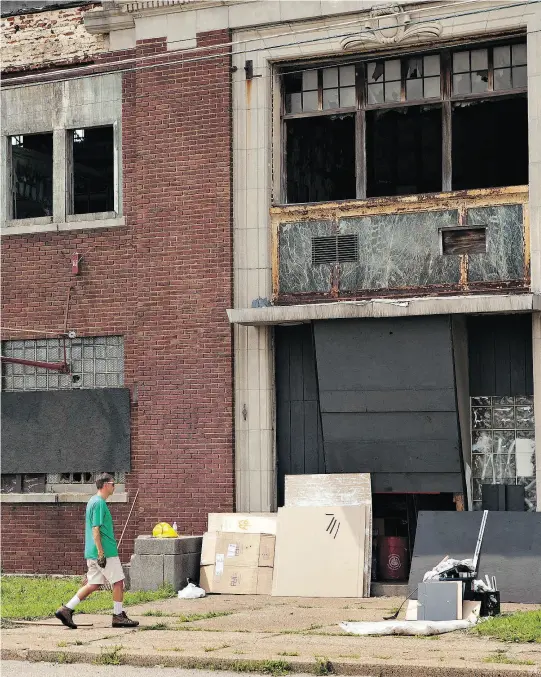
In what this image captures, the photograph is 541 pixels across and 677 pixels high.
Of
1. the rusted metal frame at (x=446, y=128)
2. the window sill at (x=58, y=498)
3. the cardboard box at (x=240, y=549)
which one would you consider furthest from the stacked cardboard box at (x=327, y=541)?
the rusted metal frame at (x=446, y=128)

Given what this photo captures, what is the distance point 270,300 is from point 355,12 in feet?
14.4

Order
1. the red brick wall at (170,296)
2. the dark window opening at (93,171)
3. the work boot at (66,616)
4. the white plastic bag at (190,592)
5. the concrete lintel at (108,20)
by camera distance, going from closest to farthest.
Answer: the work boot at (66,616)
the white plastic bag at (190,592)
the red brick wall at (170,296)
the concrete lintel at (108,20)
the dark window opening at (93,171)

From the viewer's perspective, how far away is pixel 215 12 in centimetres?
1969

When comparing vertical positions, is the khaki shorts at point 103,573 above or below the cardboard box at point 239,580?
above

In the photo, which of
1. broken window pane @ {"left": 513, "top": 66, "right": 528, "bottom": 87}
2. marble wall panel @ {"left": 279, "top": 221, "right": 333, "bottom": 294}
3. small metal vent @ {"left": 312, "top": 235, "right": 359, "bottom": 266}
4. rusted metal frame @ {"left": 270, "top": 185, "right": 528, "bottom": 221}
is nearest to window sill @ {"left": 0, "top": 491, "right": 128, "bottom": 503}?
marble wall panel @ {"left": 279, "top": 221, "right": 333, "bottom": 294}

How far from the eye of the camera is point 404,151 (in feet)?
62.5

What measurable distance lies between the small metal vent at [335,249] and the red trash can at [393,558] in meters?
4.12

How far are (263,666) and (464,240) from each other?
8215mm

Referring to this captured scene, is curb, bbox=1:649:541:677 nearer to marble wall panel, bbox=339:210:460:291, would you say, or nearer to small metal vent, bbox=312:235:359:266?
marble wall panel, bbox=339:210:460:291

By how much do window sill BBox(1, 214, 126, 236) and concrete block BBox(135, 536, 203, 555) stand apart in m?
5.16

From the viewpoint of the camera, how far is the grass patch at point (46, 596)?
1630cm

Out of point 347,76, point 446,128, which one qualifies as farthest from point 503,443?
point 347,76

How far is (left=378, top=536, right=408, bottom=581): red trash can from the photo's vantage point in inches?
722

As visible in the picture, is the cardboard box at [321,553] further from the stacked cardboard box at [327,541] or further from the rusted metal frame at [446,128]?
A: the rusted metal frame at [446,128]
